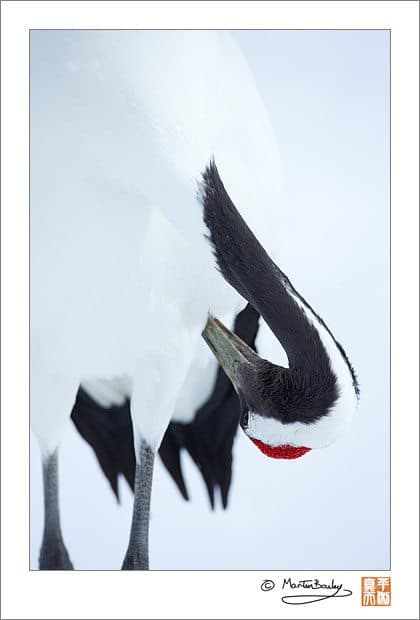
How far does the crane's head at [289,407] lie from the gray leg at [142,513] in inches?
10.4

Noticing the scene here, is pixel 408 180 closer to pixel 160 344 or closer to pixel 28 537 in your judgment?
pixel 160 344

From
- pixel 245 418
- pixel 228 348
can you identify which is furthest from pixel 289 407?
pixel 228 348

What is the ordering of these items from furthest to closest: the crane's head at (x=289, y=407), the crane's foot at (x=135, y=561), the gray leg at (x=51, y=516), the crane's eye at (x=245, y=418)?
the gray leg at (x=51, y=516) < the crane's foot at (x=135, y=561) < the crane's eye at (x=245, y=418) < the crane's head at (x=289, y=407)

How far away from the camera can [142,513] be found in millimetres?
1245

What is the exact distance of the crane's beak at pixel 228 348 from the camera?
1062mm

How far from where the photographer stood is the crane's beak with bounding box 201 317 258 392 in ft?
3.49

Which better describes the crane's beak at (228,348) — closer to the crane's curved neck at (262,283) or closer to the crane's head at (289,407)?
the crane's head at (289,407)

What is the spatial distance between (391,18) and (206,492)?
93cm

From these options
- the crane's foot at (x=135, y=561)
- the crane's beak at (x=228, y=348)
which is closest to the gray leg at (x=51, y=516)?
the crane's foot at (x=135, y=561)

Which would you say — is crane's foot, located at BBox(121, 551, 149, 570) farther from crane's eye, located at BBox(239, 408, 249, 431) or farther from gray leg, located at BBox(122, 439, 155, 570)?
crane's eye, located at BBox(239, 408, 249, 431)

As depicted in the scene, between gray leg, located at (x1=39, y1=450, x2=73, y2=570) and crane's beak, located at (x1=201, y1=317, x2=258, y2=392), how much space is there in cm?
38
